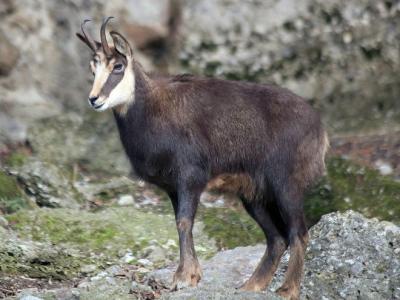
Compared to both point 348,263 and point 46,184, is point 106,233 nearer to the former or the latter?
point 46,184

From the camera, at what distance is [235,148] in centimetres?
852

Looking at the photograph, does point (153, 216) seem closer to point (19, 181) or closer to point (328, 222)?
point (19, 181)

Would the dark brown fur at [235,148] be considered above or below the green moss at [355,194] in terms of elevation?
above

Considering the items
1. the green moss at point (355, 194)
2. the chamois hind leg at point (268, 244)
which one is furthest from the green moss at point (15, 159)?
the chamois hind leg at point (268, 244)

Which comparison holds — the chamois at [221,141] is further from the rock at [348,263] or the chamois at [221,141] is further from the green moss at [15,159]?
the green moss at [15,159]

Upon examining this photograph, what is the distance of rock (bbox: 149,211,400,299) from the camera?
800 cm

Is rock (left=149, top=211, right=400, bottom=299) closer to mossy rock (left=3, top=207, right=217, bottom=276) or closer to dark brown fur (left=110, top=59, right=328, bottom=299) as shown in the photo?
dark brown fur (left=110, top=59, right=328, bottom=299)

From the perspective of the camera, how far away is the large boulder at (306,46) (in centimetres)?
1290

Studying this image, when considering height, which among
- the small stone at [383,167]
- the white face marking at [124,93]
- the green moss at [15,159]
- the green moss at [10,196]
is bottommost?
the small stone at [383,167]

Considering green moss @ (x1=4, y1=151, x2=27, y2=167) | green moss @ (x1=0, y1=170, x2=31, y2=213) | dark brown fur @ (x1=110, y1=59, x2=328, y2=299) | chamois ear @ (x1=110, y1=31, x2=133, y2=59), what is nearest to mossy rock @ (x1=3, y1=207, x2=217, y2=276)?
green moss @ (x1=0, y1=170, x2=31, y2=213)

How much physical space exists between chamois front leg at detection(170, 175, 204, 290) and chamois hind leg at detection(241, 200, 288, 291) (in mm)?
577

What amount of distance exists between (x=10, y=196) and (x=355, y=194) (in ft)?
12.7

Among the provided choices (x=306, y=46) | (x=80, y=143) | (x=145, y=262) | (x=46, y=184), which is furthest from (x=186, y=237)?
(x=306, y=46)

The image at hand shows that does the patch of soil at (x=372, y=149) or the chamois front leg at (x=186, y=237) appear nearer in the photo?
the chamois front leg at (x=186, y=237)
